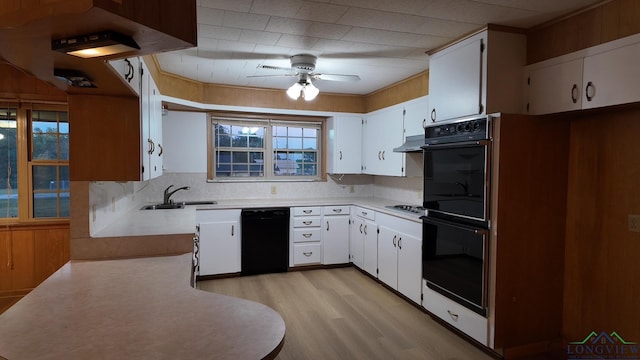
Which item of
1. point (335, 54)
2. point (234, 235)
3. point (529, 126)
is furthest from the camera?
point (234, 235)

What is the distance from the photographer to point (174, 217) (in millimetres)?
3102

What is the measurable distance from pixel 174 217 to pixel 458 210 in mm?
2365

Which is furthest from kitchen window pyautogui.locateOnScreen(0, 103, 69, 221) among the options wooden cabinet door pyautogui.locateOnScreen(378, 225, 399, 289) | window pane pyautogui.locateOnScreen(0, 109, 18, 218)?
wooden cabinet door pyautogui.locateOnScreen(378, 225, 399, 289)

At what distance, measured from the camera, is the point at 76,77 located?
1.57 meters

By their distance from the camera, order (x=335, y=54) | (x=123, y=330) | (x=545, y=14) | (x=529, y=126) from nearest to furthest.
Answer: (x=123, y=330)
(x=545, y=14)
(x=529, y=126)
(x=335, y=54)

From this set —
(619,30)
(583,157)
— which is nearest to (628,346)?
(583,157)

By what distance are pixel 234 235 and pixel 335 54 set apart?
2.41 m

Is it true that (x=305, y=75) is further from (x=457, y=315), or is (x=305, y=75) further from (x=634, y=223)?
(x=634, y=223)

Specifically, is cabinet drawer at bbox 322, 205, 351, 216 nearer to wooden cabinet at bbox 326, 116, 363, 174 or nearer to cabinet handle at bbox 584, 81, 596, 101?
wooden cabinet at bbox 326, 116, 363, 174

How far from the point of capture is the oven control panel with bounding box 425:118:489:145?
8.54 feet

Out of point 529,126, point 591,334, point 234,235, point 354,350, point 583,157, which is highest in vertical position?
point 529,126

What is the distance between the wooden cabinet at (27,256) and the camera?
3.63 meters

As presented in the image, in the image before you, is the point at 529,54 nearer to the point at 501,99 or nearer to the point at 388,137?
the point at 501,99

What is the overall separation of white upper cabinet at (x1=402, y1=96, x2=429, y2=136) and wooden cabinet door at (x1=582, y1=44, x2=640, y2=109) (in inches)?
60.4
